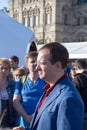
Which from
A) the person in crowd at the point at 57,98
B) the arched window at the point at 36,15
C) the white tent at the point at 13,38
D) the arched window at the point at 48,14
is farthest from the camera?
the arched window at the point at 36,15

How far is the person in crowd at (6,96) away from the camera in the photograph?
3717 millimetres

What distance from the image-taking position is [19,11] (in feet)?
185

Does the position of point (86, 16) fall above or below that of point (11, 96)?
below

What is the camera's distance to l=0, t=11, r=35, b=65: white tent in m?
7.50

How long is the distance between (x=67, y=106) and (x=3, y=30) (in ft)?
18.8

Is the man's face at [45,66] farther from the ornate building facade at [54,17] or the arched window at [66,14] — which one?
the arched window at [66,14]

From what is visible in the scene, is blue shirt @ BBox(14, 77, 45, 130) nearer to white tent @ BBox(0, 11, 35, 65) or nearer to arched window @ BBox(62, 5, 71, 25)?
white tent @ BBox(0, 11, 35, 65)

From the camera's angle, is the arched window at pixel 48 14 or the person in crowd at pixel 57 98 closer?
the person in crowd at pixel 57 98

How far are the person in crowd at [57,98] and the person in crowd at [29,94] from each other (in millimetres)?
1276

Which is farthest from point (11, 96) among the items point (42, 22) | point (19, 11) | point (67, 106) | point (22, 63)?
point (19, 11)

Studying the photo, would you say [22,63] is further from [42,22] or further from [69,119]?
[42,22]

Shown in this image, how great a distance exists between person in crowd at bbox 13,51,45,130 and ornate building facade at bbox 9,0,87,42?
48.4 metres

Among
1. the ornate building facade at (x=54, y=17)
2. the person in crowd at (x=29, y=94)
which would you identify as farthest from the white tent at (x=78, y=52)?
the ornate building facade at (x=54, y=17)

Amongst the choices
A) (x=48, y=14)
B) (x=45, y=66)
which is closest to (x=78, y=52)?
(x=45, y=66)
